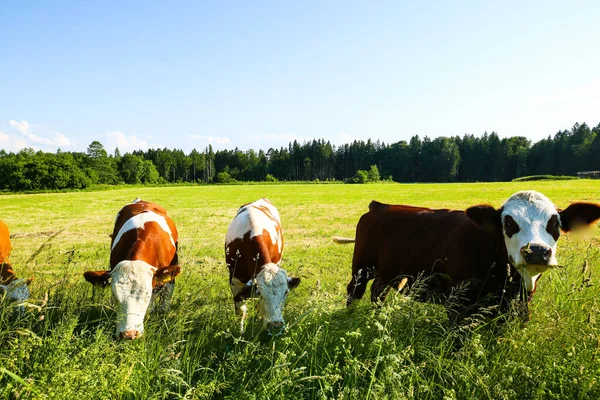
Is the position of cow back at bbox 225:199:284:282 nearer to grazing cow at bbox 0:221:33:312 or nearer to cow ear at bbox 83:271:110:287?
cow ear at bbox 83:271:110:287

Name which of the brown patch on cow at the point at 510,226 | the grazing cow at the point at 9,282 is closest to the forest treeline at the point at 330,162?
the grazing cow at the point at 9,282

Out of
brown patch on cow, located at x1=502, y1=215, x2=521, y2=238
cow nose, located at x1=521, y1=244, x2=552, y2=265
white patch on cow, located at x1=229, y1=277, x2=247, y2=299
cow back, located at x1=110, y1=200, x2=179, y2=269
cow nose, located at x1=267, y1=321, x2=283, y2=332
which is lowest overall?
white patch on cow, located at x1=229, y1=277, x2=247, y2=299

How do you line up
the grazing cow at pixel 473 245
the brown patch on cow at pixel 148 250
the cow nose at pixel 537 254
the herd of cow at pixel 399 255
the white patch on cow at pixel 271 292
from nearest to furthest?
1. the cow nose at pixel 537 254
2. the grazing cow at pixel 473 245
3. the herd of cow at pixel 399 255
4. the white patch on cow at pixel 271 292
5. the brown patch on cow at pixel 148 250

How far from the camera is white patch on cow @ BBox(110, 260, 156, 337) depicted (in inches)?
157

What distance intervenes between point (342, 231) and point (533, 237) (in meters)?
14.0

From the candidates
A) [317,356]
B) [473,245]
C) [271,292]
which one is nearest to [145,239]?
[271,292]

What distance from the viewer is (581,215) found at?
3.69 meters

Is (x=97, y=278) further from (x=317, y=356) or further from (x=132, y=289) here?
(x=317, y=356)

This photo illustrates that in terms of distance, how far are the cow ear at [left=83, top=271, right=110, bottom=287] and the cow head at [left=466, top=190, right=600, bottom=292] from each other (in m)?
4.28

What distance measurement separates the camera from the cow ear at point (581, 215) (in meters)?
3.68

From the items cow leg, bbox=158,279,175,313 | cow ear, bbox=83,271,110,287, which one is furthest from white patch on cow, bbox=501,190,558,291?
cow ear, bbox=83,271,110,287

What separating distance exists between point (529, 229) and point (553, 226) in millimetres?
305

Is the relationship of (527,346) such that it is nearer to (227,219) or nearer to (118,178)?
(227,219)

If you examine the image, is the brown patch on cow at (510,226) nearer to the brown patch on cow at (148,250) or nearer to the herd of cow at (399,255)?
the herd of cow at (399,255)
